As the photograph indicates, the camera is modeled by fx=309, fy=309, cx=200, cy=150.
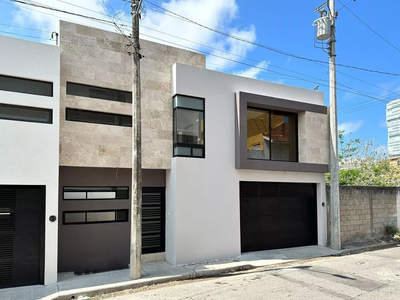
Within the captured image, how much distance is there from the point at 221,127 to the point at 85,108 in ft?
13.8

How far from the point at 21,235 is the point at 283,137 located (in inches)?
355

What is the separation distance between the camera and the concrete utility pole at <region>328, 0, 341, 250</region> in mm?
11164

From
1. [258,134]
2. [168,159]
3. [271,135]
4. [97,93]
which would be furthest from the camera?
[271,135]

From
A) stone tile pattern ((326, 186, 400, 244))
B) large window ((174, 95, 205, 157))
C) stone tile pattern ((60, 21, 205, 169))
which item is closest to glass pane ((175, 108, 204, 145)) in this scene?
large window ((174, 95, 205, 157))

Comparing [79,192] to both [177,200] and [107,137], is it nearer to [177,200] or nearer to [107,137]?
[107,137]

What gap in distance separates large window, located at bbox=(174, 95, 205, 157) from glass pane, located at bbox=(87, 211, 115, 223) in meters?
2.63

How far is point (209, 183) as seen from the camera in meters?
9.73

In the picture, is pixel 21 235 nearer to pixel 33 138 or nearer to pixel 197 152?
pixel 33 138

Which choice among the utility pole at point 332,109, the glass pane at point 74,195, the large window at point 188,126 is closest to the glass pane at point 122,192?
the glass pane at point 74,195

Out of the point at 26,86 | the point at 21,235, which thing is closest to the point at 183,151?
the point at 26,86

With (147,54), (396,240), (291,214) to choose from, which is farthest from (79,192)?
(396,240)

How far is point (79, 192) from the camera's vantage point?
8.75 m

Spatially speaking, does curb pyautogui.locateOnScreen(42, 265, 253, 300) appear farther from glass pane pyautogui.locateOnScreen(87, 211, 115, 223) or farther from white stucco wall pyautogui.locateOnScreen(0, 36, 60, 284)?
glass pane pyautogui.locateOnScreen(87, 211, 115, 223)

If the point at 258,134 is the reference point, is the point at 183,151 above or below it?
below
